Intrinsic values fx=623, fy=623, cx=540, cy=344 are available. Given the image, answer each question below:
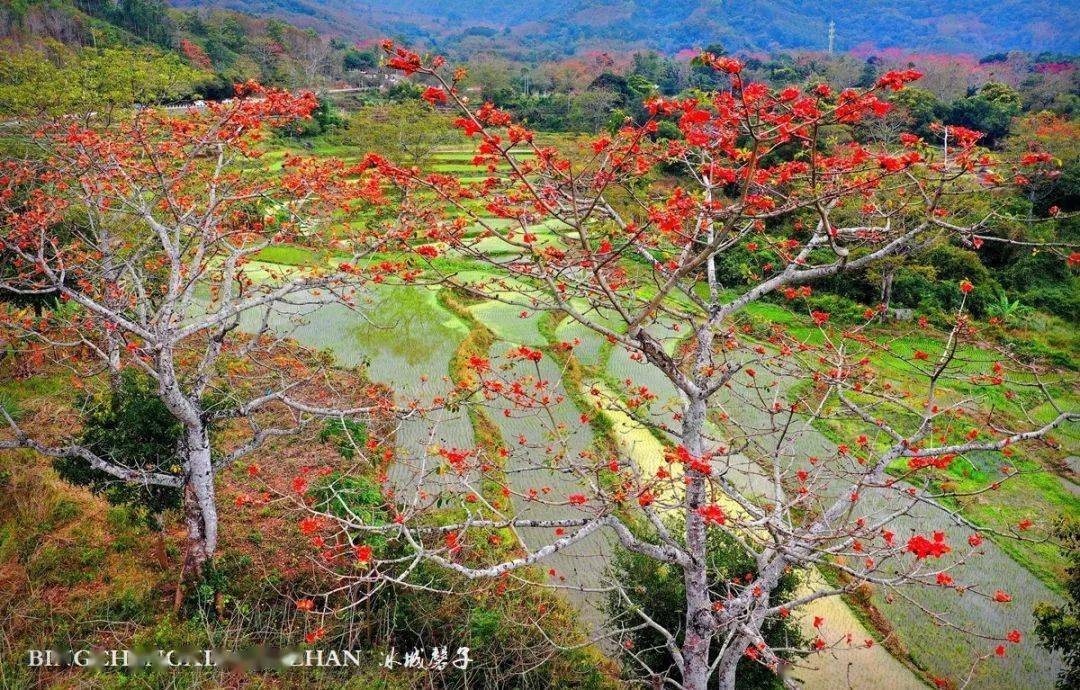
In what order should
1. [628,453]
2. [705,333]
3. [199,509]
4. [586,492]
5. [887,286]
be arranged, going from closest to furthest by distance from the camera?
[705,333]
[199,509]
[586,492]
[628,453]
[887,286]

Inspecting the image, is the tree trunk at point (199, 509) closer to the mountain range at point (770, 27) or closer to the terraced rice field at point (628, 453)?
the terraced rice field at point (628, 453)

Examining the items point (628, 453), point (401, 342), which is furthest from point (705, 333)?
point (401, 342)

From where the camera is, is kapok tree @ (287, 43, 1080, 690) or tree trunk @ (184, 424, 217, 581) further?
tree trunk @ (184, 424, 217, 581)

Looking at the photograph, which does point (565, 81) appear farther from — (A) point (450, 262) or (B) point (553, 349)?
(B) point (553, 349)

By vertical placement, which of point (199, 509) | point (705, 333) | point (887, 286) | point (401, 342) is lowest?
point (401, 342)

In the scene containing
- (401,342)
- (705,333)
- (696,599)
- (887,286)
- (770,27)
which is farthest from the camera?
(770,27)

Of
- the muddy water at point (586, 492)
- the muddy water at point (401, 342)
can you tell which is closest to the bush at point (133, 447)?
the muddy water at point (586, 492)

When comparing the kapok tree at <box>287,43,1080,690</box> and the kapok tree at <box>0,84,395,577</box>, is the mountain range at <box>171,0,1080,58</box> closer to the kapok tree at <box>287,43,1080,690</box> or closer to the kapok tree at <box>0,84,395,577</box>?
the kapok tree at <box>0,84,395,577</box>

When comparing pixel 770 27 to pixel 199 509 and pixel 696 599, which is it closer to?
pixel 199 509

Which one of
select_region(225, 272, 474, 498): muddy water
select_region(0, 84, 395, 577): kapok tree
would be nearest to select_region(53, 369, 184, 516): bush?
select_region(0, 84, 395, 577): kapok tree

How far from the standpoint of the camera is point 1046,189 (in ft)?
64.0

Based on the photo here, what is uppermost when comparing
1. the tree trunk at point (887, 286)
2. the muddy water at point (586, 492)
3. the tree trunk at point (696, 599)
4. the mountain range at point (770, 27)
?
the mountain range at point (770, 27)

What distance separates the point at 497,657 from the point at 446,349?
8.51 meters

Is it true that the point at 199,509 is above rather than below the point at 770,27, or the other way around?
below
